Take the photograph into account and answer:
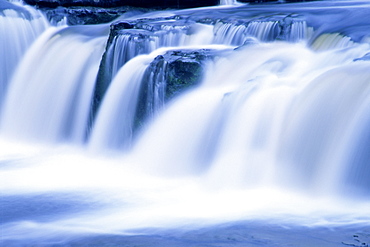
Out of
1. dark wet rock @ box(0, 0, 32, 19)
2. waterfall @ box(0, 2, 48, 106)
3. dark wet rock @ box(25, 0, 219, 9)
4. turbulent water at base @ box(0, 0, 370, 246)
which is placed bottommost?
turbulent water at base @ box(0, 0, 370, 246)

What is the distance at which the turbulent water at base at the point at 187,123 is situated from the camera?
568cm

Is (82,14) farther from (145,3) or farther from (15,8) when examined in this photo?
(145,3)

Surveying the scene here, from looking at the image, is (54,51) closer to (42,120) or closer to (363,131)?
(42,120)

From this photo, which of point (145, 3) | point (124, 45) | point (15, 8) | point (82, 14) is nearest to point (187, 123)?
point (124, 45)

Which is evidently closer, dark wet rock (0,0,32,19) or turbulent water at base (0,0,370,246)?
turbulent water at base (0,0,370,246)

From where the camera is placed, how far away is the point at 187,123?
706 cm

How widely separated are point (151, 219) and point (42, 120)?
419 cm

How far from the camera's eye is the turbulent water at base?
5676 millimetres

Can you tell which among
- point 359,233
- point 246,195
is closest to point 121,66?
point 246,195

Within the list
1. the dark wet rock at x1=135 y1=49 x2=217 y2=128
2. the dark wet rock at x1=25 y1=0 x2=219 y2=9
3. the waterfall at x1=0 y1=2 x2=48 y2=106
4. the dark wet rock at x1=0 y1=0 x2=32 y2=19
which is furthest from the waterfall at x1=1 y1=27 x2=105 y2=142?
the dark wet rock at x1=25 y1=0 x2=219 y2=9

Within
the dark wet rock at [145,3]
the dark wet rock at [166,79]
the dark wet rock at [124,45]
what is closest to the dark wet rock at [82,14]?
the dark wet rock at [145,3]

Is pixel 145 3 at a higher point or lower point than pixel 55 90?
higher

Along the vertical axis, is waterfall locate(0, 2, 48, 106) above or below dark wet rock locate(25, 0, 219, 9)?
below

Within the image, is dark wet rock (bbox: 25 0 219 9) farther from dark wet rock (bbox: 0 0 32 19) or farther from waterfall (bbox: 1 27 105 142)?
waterfall (bbox: 1 27 105 142)
